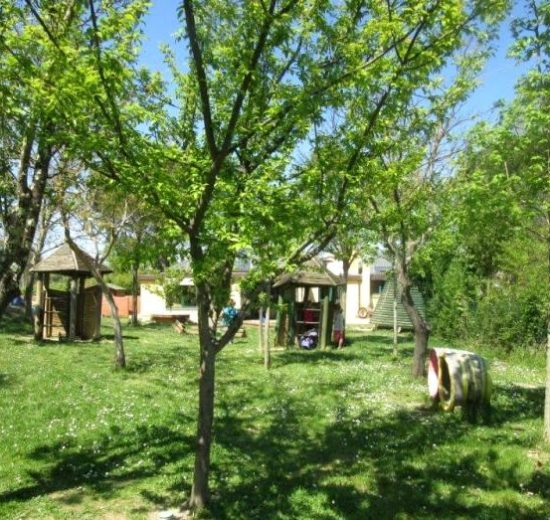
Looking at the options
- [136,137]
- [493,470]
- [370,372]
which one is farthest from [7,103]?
[370,372]

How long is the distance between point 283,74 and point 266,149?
0.83 m

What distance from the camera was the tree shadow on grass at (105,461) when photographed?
21.9ft

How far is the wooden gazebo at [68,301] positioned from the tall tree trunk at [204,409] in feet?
55.1

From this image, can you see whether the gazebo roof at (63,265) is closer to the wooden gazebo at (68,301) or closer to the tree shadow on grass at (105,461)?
the wooden gazebo at (68,301)

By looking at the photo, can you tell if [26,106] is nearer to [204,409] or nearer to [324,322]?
[204,409]

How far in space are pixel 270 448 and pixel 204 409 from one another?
2.48m

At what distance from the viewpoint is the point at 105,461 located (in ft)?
25.0

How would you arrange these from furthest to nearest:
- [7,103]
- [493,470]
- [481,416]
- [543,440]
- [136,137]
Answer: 1. [481,416]
2. [543,440]
3. [493,470]
4. [136,137]
5. [7,103]

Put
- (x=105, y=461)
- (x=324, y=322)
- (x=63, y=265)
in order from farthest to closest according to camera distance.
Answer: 1. (x=63, y=265)
2. (x=324, y=322)
3. (x=105, y=461)

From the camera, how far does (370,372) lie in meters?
14.9

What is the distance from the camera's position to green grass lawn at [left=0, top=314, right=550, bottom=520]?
638cm

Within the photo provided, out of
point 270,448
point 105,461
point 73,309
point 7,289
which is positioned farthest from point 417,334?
point 73,309

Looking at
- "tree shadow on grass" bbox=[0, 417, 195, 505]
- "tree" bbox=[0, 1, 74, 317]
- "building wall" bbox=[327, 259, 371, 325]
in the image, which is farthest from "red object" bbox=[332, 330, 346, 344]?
"building wall" bbox=[327, 259, 371, 325]

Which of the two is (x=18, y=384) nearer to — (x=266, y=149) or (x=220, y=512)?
(x=220, y=512)
